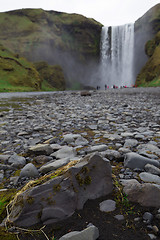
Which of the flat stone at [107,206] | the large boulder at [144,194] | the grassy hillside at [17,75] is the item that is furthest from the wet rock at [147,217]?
the grassy hillside at [17,75]

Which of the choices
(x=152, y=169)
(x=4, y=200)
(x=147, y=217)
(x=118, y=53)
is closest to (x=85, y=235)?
(x=147, y=217)

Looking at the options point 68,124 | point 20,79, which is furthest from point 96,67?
point 68,124

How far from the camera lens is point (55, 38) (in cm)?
9175

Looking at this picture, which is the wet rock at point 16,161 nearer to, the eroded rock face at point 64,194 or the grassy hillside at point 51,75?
the eroded rock face at point 64,194

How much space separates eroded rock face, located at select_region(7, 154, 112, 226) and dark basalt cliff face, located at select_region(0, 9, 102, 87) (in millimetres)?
91843

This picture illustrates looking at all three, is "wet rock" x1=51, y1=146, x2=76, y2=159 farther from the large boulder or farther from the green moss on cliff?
the green moss on cliff

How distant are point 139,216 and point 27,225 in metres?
0.94

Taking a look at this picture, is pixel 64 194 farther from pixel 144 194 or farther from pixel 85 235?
pixel 144 194

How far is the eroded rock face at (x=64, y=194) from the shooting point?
4.39ft

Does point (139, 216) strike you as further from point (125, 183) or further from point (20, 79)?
point (20, 79)

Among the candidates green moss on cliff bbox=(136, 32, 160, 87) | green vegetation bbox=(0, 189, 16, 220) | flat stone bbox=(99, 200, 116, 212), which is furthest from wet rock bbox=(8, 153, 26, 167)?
green moss on cliff bbox=(136, 32, 160, 87)

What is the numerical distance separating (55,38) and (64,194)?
103 m

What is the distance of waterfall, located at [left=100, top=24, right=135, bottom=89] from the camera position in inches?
2734

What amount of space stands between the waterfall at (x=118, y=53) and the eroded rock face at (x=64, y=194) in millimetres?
76924
